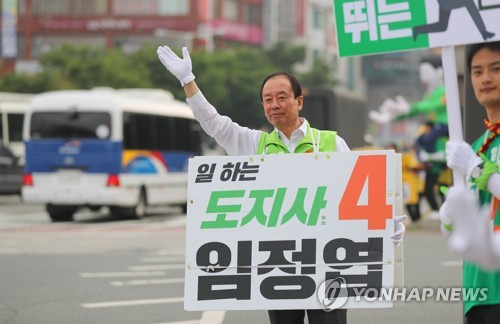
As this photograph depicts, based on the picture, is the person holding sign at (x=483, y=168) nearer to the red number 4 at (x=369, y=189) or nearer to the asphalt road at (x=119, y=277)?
the red number 4 at (x=369, y=189)

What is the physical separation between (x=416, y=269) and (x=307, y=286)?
788 cm

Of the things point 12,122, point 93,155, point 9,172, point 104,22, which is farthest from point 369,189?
point 104,22

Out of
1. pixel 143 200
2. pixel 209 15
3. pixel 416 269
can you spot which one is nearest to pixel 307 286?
pixel 416 269

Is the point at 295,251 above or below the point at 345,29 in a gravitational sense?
below

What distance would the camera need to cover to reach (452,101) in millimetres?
4441

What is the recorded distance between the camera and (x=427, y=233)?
64.6 feet

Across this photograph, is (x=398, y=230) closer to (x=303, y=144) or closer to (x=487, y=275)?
(x=303, y=144)

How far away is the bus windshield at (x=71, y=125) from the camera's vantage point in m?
24.3

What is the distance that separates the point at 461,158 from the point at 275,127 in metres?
1.87

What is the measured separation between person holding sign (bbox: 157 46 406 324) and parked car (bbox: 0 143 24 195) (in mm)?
25586

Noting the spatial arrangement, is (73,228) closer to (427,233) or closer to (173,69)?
(427,233)

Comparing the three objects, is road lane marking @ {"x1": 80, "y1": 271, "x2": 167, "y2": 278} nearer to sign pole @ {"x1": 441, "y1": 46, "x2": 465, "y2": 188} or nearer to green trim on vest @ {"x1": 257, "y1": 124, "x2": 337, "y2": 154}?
green trim on vest @ {"x1": 257, "y1": 124, "x2": 337, "y2": 154}

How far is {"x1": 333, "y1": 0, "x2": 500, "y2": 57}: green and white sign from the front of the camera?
15.0 ft

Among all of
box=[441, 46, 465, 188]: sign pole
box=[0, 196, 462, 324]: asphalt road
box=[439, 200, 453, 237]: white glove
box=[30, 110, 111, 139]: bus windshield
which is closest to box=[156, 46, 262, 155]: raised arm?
box=[0, 196, 462, 324]: asphalt road
